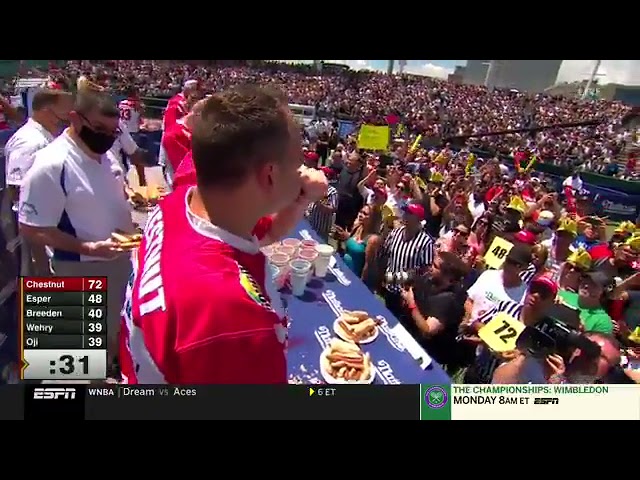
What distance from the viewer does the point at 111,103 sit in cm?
124

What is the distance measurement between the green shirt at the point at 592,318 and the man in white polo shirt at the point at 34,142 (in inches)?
65.1

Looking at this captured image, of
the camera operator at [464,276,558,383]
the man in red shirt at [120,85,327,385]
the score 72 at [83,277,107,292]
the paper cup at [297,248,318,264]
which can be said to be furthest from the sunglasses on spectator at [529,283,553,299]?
the score 72 at [83,277,107,292]

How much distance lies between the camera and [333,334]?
1304 mm

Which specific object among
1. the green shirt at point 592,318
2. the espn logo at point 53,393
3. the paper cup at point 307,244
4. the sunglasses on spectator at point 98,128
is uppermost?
the sunglasses on spectator at point 98,128

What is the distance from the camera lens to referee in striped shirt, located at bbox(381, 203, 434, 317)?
2.02m

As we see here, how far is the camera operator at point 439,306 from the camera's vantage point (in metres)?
1.61

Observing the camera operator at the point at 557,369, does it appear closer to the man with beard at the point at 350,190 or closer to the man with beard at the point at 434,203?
the man with beard at the point at 350,190

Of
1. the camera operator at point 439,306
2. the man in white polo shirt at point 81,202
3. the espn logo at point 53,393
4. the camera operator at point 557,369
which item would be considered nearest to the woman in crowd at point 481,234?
the camera operator at point 439,306

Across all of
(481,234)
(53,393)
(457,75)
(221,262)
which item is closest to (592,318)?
(481,234)

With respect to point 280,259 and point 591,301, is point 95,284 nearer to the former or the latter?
point 280,259
